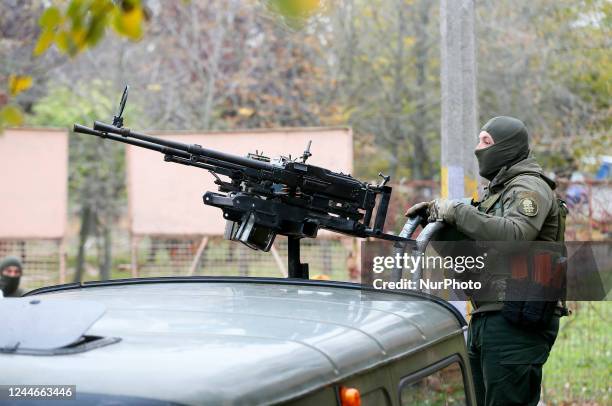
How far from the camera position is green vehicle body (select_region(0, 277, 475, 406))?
7.03 ft

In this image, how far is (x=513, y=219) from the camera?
4371mm

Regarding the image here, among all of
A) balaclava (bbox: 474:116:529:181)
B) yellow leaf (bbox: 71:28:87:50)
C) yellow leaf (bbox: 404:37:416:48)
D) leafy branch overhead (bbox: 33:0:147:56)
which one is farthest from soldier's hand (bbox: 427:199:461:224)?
yellow leaf (bbox: 404:37:416:48)

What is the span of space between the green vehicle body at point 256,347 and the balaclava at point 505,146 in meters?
1.39

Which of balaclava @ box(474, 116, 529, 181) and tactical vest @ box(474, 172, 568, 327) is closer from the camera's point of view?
tactical vest @ box(474, 172, 568, 327)

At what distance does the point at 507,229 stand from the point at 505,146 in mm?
505

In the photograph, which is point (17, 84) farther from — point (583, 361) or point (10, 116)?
point (583, 361)

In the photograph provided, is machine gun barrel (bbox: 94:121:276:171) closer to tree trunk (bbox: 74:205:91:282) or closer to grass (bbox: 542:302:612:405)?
grass (bbox: 542:302:612:405)

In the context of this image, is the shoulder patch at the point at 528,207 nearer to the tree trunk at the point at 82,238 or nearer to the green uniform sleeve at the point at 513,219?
the green uniform sleeve at the point at 513,219

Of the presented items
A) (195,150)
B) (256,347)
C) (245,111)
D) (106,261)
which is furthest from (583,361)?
(245,111)

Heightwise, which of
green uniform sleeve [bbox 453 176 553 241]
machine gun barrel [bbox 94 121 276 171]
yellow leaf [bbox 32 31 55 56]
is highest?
yellow leaf [bbox 32 31 55 56]

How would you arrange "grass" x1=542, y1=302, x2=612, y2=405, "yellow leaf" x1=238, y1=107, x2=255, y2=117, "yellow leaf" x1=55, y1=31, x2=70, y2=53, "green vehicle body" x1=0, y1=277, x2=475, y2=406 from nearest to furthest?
"green vehicle body" x1=0, y1=277, x2=475, y2=406
"yellow leaf" x1=55, y1=31, x2=70, y2=53
"grass" x1=542, y1=302, x2=612, y2=405
"yellow leaf" x1=238, y1=107, x2=255, y2=117

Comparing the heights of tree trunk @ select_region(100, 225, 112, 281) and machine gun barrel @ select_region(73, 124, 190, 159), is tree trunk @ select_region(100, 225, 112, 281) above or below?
below

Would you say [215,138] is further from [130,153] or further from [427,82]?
[427,82]

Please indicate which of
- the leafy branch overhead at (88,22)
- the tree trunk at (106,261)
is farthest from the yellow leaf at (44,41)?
the tree trunk at (106,261)
